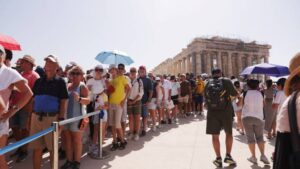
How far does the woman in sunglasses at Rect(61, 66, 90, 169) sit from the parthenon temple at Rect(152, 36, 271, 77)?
144 ft

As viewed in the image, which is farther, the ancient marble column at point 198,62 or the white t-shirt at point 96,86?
the ancient marble column at point 198,62

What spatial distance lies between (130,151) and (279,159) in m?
4.51

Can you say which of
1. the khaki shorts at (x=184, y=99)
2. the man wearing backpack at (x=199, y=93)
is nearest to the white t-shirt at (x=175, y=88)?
the khaki shorts at (x=184, y=99)

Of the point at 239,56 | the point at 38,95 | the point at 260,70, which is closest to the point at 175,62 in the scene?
the point at 239,56

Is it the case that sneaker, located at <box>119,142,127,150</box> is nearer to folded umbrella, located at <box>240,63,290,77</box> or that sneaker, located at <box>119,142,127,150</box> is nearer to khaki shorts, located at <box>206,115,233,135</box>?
khaki shorts, located at <box>206,115,233,135</box>

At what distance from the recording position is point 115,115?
605 cm

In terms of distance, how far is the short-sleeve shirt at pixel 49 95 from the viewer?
Answer: 3.89 metres

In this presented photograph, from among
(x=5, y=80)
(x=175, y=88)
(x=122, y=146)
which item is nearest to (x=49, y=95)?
(x=5, y=80)

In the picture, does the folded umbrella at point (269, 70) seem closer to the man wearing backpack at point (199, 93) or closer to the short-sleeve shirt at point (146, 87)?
the short-sleeve shirt at point (146, 87)

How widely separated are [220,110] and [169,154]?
5.40 feet

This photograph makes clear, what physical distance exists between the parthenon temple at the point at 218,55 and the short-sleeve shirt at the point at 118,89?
4227 cm

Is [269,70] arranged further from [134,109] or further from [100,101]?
[100,101]

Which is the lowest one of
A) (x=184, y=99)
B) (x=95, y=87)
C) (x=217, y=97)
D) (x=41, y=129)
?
(x=184, y=99)

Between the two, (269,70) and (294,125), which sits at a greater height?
(269,70)
